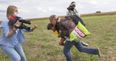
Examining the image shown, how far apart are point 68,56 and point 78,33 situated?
2.52ft

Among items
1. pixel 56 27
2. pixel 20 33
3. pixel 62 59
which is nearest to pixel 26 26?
pixel 20 33

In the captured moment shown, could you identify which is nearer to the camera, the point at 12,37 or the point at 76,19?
the point at 12,37

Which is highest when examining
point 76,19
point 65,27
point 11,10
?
A: point 11,10

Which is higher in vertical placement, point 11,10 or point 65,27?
point 11,10

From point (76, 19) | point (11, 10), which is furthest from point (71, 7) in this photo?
point (11, 10)

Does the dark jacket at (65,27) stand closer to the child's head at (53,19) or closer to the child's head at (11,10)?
the child's head at (53,19)

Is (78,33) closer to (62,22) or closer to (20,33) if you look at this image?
(62,22)

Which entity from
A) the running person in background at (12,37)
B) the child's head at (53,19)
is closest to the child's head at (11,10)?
the running person in background at (12,37)

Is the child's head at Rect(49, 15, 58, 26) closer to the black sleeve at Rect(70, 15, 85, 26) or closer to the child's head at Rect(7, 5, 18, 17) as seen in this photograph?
the black sleeve at Rect(70, 15, 85, 26)

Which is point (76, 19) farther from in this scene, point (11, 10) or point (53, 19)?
point (11, 10)

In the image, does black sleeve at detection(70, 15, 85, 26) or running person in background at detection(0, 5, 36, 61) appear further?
black sleeve at detection(70, 15, 85, 26)

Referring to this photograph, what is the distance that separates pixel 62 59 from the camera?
13.0m

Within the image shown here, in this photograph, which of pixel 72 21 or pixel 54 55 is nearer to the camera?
pixel 72 21

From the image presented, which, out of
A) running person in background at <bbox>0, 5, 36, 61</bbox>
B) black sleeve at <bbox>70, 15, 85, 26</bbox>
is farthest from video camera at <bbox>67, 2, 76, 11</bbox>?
running person in background at <bbox>0, 5, 36, 61</bbox>
